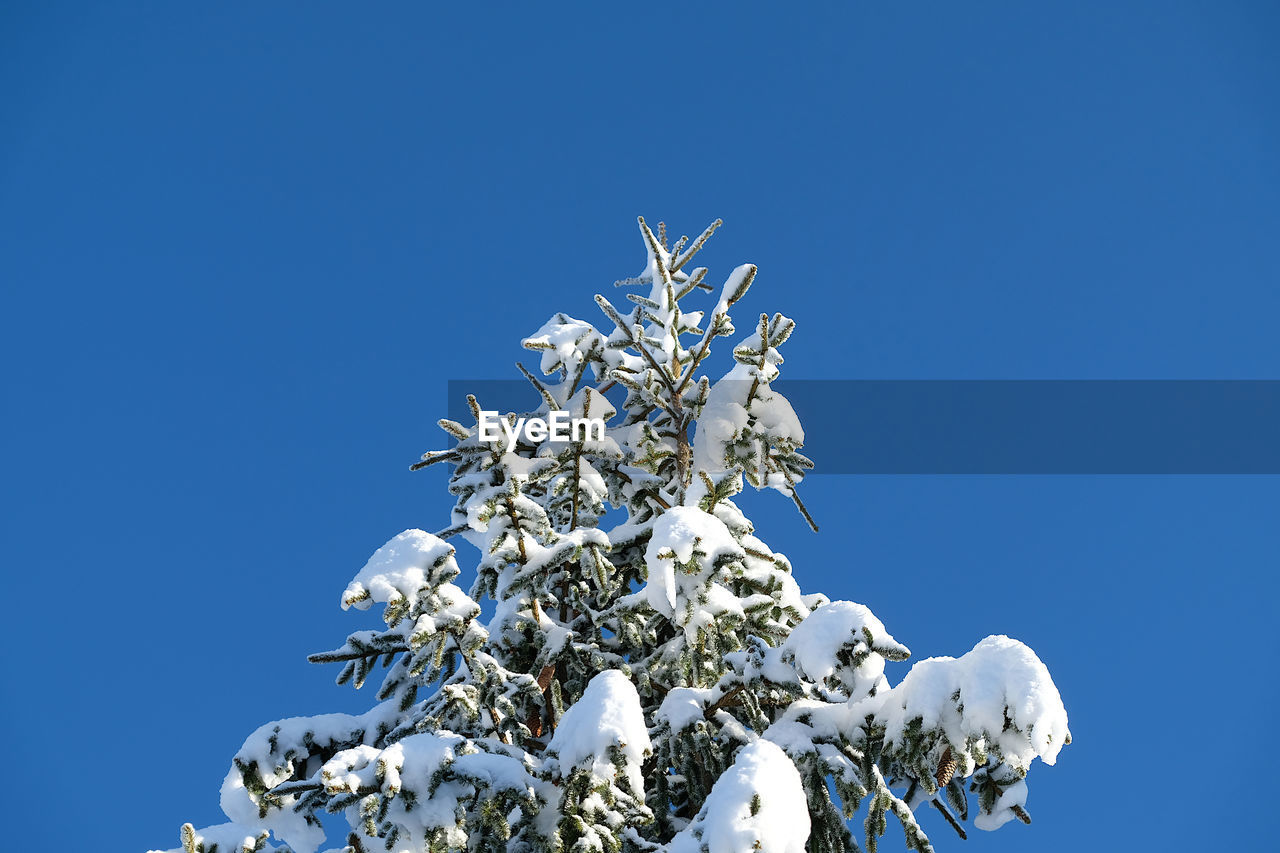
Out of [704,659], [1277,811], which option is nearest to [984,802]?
[704,659]

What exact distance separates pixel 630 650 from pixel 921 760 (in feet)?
9.34

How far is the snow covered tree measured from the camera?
4.46 metres

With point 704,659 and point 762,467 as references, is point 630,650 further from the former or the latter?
point 762,467

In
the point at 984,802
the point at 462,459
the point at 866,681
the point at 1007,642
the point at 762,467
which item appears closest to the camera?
the point at 1007,642

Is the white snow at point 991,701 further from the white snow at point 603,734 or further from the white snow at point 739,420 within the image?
the white snow at point 739,420

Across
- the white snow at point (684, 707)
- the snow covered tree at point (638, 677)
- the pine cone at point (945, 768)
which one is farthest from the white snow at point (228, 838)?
the pine cone at point (945, 768)

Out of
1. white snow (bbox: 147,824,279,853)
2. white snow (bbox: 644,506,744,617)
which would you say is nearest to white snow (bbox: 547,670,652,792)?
white snow (bbox: 644,506,744,617)

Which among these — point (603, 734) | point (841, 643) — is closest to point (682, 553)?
point (841, 643)

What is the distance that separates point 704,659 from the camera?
6070mm

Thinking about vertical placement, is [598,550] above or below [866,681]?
above

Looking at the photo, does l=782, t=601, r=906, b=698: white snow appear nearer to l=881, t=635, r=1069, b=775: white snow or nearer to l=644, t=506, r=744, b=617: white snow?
l=881, t=635, r=1069, b=775: white snow

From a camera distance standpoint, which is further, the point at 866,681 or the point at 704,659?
the point at 704,659

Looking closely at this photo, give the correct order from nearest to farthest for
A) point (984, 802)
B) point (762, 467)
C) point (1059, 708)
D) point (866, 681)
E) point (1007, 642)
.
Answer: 1. point (1059, 708)
2. point (1007, 642)
3. point (866, 681)
4. point (984, 802)
5. point (762, 467)

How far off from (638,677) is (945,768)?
7.83 feet
